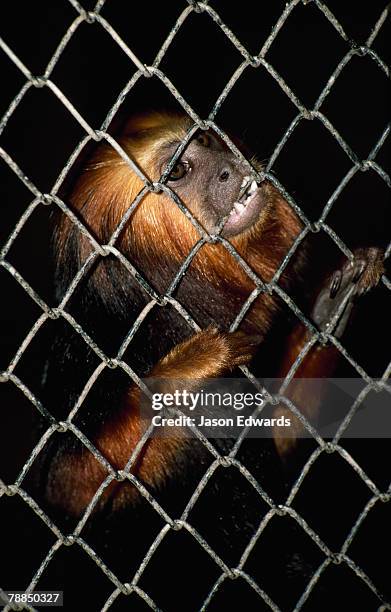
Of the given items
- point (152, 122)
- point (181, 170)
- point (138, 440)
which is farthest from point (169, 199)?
point (138, 440)

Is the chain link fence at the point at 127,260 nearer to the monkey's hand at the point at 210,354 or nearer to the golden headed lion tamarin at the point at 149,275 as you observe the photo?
the monkey's hand at the point at 210,354

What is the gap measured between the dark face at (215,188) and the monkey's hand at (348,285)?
453 mm

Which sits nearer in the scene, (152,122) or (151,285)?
(151,285)

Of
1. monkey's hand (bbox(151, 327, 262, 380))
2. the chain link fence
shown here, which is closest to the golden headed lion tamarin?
monkey's hand (bbox(151, 327, 262, 380))

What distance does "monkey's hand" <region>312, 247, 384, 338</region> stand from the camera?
228 centimetres

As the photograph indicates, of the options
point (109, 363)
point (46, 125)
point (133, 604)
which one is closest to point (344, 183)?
point (109, 363)

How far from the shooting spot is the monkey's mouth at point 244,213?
250 centimetres

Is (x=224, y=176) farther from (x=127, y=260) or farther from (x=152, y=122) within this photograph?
(x=127, y=260)

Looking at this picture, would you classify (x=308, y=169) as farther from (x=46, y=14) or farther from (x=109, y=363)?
(x=109, y=363)

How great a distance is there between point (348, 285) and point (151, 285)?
32.4 inches

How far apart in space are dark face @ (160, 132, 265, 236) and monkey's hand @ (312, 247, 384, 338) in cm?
45

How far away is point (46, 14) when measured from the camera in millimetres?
5336

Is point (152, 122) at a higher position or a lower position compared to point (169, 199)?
higher

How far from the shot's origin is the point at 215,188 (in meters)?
2.47
